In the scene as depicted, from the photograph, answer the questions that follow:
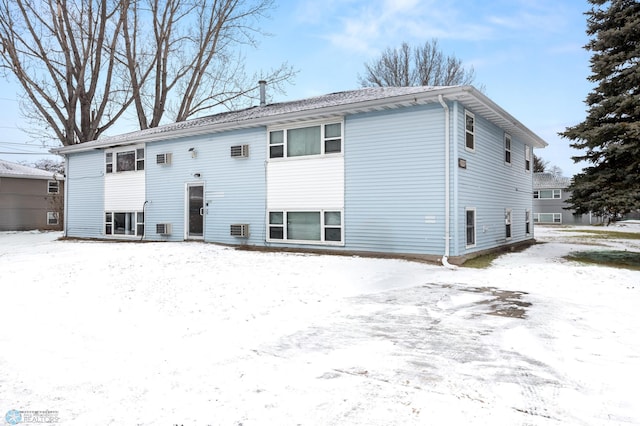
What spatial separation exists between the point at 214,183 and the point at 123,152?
543 cm

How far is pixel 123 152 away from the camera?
16.8 metres

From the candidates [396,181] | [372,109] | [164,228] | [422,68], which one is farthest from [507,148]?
[422,68]

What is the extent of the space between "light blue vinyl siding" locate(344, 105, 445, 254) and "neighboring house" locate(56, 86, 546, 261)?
3 cm

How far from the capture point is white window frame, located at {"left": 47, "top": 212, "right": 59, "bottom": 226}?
28078 millimetres

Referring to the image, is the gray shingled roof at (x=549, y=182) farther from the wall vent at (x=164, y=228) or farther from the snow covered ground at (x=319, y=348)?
the wall vent at (x=164, y=228)

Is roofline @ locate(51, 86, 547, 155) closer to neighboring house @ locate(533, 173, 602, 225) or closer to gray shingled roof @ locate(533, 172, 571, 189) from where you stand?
gray shingled roof @ locate(533, 172, 571, 189)

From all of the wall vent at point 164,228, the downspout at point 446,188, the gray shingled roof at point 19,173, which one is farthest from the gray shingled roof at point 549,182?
the gray shingled roof at point 19,173

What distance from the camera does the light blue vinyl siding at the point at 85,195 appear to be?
57.4 ft

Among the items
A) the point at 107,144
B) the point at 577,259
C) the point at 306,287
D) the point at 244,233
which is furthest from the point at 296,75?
the point at 306,287

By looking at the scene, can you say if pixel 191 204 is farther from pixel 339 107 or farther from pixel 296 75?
pixel 296 75

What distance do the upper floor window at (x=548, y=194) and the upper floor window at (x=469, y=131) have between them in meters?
35.1

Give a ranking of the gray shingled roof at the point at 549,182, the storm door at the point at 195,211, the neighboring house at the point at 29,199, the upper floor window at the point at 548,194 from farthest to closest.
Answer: the upper floor window at the point at 548,194, the gray shingled roof at the point at 549,182, the neighboring house at the point at 29,199, the storm door at the point at 195,211

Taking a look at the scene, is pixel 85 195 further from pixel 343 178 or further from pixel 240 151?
pixel 343 178

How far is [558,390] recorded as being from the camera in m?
3.14
